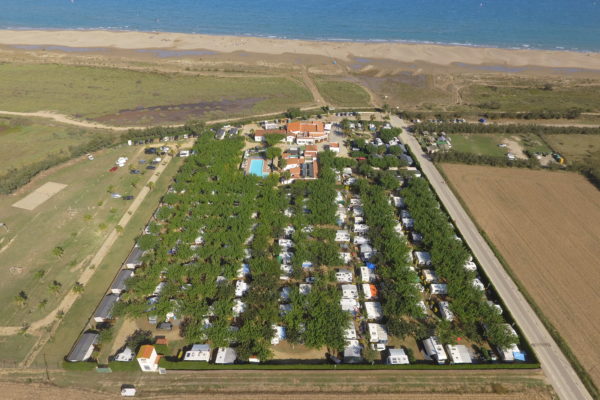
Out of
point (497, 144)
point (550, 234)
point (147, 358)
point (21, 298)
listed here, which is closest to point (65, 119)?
point (21, 298)

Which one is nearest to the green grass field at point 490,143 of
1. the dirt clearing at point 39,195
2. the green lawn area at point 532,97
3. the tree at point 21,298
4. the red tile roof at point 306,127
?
the green lawn area at point 532,97

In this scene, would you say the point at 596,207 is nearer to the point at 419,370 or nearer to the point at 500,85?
the point at 419,370

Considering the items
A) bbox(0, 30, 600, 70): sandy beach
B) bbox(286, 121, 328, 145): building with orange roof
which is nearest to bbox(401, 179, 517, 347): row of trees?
bbox(286, 121, 328, 145): building with orange roof

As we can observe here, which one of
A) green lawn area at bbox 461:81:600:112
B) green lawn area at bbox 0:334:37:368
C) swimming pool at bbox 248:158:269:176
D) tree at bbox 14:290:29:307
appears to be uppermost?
green lawn area at bbox 461:81:600:112

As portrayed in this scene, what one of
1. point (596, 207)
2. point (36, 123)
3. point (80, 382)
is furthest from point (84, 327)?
point (596, 207)

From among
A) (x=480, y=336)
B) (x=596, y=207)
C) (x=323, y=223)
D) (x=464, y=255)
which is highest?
(x=596, y=207)

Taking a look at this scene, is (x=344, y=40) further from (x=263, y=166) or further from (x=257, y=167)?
(x=257, y=167)

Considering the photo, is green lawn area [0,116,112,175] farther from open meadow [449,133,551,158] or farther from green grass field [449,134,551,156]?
open meadow [449,133,551,158]
